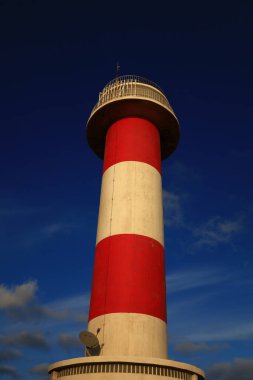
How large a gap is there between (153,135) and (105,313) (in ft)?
27.7

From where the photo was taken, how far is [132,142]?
52.4 ft

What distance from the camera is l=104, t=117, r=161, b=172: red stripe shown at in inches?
619

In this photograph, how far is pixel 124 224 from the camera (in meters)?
13.8

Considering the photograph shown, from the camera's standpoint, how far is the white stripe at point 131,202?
45.7 feet

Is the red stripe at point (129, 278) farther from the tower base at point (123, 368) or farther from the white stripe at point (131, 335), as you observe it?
the tower base at point (123, 368)

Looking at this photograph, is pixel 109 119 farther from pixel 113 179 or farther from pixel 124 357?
pixel 124 357

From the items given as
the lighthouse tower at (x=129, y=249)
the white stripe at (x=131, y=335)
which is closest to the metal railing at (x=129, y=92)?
the lighthouse tower at (x=129, y=249)

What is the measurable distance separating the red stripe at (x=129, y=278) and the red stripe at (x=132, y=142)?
3.78 m

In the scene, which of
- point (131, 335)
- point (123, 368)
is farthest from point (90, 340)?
point (123, 368)

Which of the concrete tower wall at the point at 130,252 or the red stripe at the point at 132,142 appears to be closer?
the concrete tower wall at the point at 130,252

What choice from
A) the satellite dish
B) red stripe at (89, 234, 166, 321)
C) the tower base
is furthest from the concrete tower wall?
the tower base

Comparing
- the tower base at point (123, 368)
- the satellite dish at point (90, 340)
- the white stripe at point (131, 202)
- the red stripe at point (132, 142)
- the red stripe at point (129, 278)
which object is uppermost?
the red stripe at point (132, 142)

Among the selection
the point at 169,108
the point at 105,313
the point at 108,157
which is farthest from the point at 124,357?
the point at 169,108

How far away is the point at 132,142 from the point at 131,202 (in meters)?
3.11
